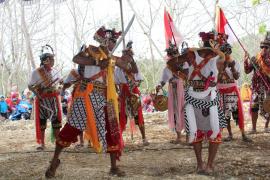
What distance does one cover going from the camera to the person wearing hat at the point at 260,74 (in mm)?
7884

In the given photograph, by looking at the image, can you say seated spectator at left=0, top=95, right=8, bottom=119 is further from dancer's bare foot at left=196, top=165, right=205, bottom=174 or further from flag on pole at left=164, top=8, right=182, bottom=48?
dancer's bare foot at left=196, top=165, right=205, bottom=174

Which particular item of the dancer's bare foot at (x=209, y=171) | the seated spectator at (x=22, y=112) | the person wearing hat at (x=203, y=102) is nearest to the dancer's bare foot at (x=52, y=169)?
the person wearing hat at (x=203, y=102)

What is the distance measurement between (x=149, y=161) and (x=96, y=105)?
1633mm

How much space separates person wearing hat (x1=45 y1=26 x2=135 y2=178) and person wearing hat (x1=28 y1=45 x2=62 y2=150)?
245cm

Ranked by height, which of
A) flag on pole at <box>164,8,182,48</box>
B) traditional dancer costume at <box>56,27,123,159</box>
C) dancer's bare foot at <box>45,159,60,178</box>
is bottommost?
dancer's bare foot at <box>45,159,60,178</box>

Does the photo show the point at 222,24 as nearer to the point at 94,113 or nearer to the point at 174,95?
the point at 174,95

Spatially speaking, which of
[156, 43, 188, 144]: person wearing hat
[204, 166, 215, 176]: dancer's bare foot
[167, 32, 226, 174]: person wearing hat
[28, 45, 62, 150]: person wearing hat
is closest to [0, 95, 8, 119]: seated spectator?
[28, 45, 62, 150]: person wearing hat

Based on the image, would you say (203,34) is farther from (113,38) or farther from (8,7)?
(8,7)

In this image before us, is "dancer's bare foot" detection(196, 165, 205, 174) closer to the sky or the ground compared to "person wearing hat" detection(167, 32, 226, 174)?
closer to the ground

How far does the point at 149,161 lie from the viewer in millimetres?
6539

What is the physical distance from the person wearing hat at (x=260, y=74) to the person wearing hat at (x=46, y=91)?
3574 millimetres

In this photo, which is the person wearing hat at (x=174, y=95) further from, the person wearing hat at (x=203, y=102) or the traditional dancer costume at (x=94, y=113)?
the traditional dancer costume at (x=94, y=113)

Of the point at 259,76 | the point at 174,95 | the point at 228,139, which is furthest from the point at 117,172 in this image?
the point at 259,76

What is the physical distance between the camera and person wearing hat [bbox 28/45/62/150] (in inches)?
307
